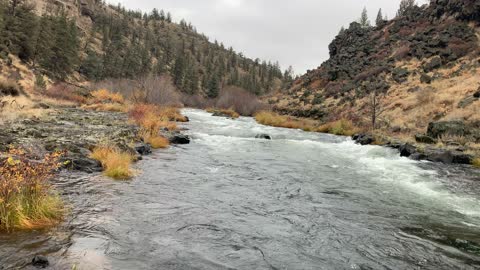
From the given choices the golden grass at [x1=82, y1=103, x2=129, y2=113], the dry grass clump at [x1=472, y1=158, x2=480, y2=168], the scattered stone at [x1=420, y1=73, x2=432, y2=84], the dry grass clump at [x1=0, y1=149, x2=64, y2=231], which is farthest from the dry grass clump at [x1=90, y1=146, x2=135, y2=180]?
the scattered stone at [x1=420, y1=73, x2=432, y2=84]

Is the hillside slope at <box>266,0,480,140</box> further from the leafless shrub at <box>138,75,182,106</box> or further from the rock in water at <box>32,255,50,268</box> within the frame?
the rock in water at <box>32,255,50,268</box>

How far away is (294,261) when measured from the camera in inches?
252

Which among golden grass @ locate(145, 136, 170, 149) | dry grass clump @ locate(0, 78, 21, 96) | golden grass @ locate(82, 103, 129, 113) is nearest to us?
golden grass @ locate(145, 136, 170, 149)

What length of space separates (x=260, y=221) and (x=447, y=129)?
19.0 meters

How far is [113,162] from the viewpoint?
39.1ft

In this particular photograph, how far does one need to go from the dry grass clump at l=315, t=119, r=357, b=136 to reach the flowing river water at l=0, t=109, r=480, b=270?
17248mm

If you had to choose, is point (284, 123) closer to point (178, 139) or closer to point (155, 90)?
point (155, 90)

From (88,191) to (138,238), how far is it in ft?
10.7

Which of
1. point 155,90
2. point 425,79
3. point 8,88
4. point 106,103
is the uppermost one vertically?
point 425,79

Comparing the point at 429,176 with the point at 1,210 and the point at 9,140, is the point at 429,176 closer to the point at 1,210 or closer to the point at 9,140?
the point at 1,210

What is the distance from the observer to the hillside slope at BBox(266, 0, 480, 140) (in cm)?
2973

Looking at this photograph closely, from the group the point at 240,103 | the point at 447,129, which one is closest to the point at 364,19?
the point at 240,103

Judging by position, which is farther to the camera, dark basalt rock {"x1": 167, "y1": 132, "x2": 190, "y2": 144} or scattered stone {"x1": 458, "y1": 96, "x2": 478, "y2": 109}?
scattered stone {"x1": 458, "y1": 96, "x2": 478, "y2": 109}

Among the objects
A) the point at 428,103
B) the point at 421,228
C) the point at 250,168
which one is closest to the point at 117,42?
the point at 428,103
